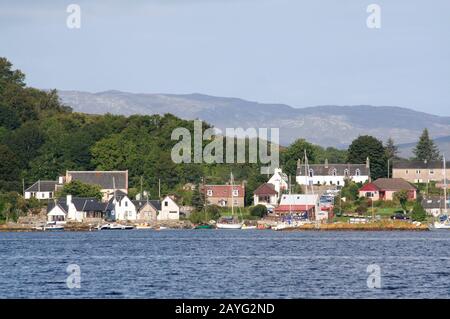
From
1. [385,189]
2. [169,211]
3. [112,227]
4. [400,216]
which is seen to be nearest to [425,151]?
[385,189]

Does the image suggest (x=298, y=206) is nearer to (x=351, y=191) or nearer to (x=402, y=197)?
(x=351, y=191)

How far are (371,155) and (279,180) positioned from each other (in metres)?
12.3

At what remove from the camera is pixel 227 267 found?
54.3 meters

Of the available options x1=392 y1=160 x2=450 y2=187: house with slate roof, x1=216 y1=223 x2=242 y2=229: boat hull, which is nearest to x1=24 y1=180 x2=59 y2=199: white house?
x1=216 y1=223 x2=242 y2=229: boat hull

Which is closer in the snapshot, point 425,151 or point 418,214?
point 418,214

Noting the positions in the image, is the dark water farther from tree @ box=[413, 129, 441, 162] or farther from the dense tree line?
tree @ box=[413, 129, 441, 162]

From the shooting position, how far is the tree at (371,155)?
135 metres

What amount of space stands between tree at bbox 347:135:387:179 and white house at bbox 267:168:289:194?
31.2 feet

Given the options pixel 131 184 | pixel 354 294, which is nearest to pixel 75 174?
pixel 131 184

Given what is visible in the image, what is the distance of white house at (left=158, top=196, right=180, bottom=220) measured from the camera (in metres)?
117

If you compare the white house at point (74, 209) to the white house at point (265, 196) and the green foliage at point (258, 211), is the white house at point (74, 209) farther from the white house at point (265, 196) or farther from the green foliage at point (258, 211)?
the white house at point (265, 196)

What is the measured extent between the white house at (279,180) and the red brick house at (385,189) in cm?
1056
